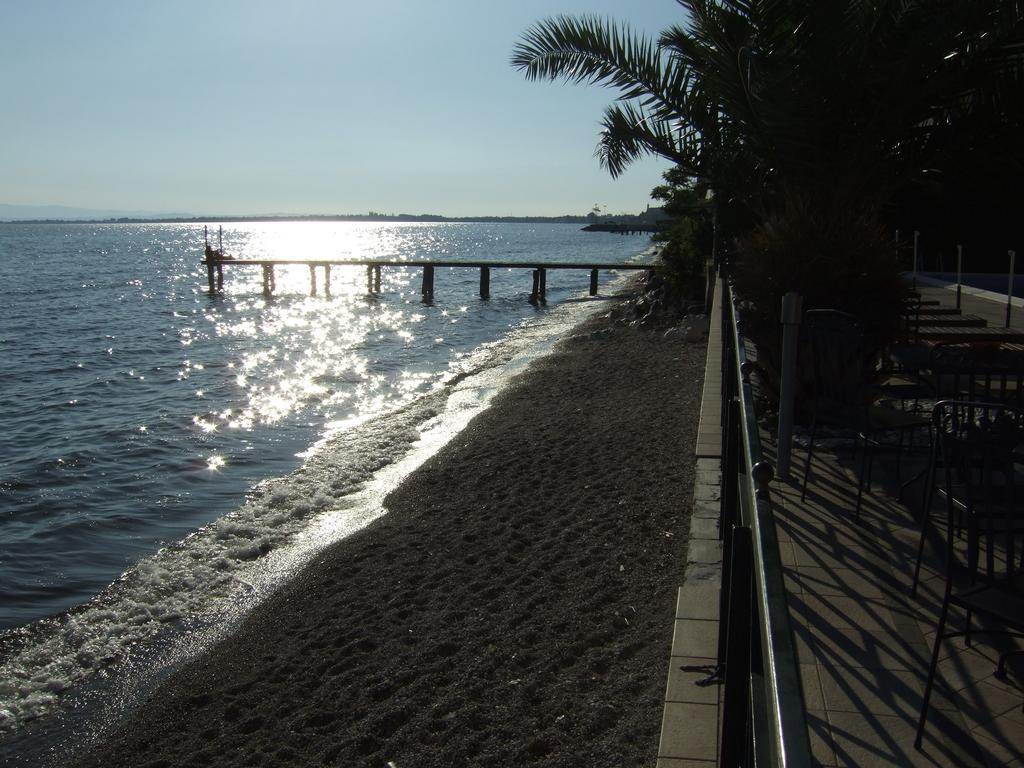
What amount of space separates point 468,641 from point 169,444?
29.8ft

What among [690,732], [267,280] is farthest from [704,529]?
[267,280]

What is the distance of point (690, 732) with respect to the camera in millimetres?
3203

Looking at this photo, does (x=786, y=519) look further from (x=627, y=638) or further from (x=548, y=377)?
(x=548, y=377)

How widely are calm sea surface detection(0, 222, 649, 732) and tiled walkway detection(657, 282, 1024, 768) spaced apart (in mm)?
4470

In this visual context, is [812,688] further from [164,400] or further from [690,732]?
[164,400]

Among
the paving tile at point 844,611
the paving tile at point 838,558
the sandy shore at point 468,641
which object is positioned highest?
the paving tile at point 838,558

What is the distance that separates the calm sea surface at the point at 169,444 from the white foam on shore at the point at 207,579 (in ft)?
0.08

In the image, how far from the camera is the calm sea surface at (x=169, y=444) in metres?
7.34

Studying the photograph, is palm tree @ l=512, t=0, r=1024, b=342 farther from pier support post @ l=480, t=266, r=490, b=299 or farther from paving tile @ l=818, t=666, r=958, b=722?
pier support post @ l=480, t=266, r=490, b=299

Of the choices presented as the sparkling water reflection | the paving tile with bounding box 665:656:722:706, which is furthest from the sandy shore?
the sparkling water reflection

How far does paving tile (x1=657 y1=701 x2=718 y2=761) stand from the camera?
3107 millimetres

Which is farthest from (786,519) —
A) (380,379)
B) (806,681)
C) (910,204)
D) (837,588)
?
(380,379)

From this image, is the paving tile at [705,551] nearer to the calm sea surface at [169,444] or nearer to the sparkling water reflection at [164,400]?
the calm sea surface at [169,444]

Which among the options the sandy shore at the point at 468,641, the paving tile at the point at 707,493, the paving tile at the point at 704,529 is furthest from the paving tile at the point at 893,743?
the paving tile at the point at 707,493
